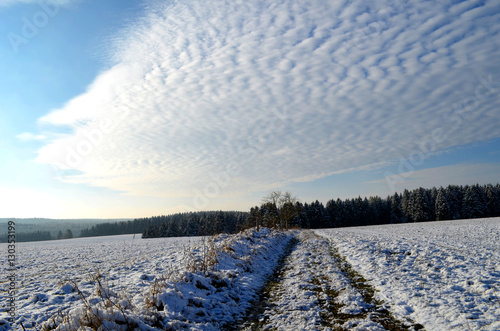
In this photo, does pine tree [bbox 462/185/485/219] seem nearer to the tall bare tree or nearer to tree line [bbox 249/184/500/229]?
tree line [bbox 249/184/500/229]

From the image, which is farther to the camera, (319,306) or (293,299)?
(293,299)

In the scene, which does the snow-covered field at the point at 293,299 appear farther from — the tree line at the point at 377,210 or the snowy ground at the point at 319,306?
the tree line at the point at 377,210

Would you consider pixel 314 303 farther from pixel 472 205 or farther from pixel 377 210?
pixel 377 210

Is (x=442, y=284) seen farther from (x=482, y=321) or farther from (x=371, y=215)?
(x=371, y=215)

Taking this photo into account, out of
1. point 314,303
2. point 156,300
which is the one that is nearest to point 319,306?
point 314,303

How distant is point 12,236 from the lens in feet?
26.7

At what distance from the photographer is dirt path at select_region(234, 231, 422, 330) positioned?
225 inches

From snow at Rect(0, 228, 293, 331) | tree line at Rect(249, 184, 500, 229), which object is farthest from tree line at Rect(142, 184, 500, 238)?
snow at Rect(0, 228, 293, 331)

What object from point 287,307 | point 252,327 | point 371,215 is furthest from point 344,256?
point 371,215

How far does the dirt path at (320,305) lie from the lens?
18.8 ft

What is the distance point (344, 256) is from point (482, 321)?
353 inches

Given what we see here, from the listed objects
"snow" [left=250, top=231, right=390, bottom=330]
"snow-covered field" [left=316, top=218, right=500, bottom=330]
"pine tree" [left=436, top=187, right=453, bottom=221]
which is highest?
"snow-covered field" [left=316, top=218, right=500, bottom=330]

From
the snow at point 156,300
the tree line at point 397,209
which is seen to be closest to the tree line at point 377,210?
the tree line at point 397,209

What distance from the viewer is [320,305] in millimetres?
6922
